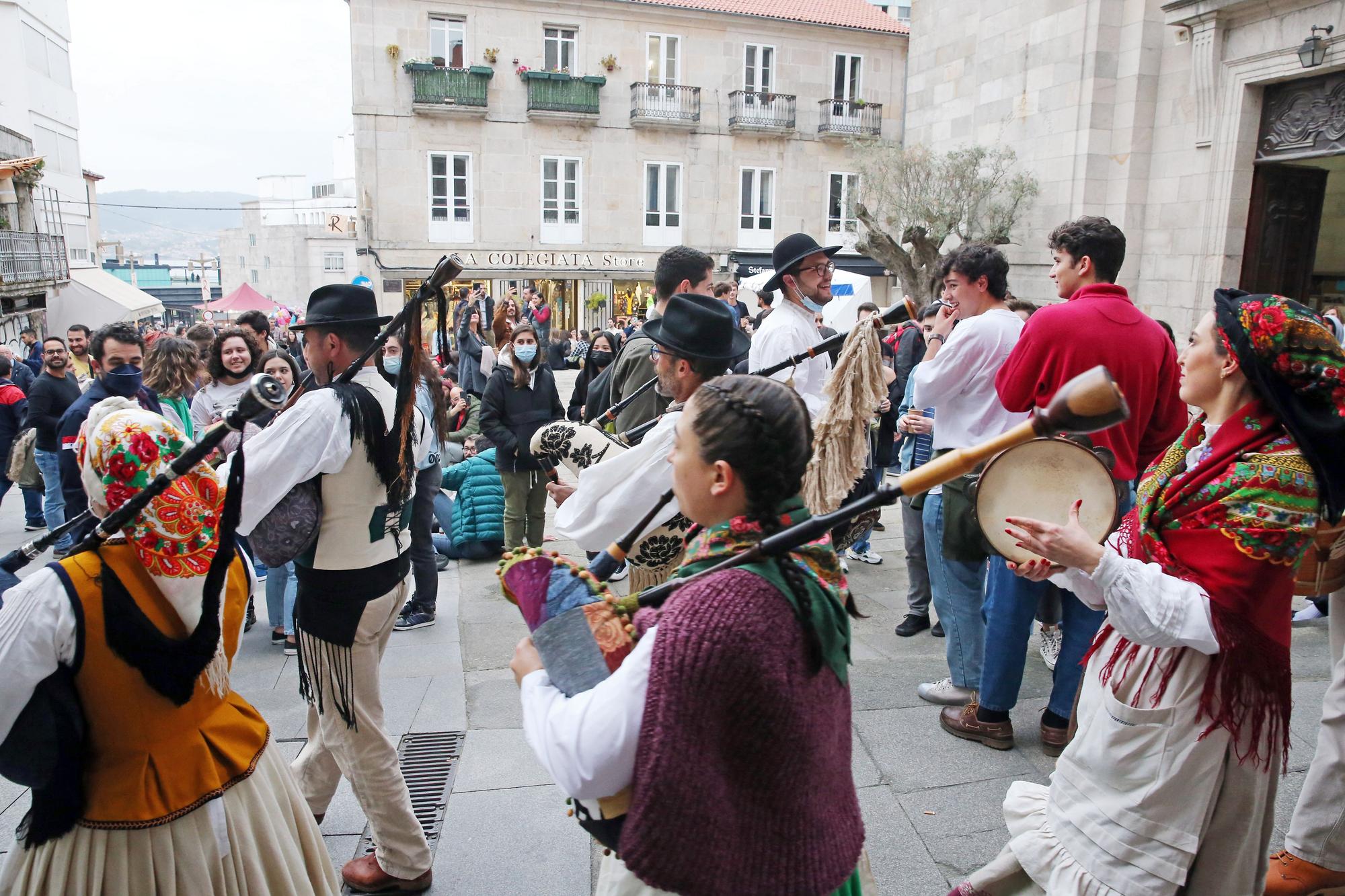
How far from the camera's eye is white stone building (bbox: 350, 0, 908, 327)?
22625mm

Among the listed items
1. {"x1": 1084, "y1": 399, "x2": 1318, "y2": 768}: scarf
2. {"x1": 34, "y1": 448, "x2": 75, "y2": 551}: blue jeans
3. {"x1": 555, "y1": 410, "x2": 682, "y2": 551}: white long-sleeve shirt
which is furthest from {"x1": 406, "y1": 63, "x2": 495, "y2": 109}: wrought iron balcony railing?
{"x1": 1084, "y1": 399, "x2": 1318, "y2": 768}: scarf

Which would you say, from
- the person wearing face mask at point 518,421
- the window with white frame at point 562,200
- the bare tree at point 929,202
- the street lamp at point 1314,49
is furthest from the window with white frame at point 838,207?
the person wearing face mask at point 518,421

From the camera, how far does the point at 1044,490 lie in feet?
8.15

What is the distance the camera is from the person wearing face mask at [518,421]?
639 centimetres

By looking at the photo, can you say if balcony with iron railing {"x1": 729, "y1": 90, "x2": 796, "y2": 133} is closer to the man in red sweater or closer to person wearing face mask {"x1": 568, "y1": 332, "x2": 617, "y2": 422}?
person wearing face mask {"x1": 568, "y1": 332, "x2": 617, "y2": 422}

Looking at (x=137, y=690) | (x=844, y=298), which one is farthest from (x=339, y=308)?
(x=844, y=298)

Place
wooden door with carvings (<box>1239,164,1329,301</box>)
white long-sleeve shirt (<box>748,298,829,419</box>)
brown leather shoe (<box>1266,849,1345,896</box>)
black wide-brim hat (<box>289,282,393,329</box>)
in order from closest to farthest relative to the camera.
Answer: brown leather shoe (<box>1266,849,1345,896</box>)
black wide-brim hat (<box>289,282,393,329</box>)
white long-sleeve shirt (<box>748,298,829,419</box>)
wooden door with carvings (<box>1239,164,1329,301</box>)

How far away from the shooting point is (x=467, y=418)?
8453 millimetres

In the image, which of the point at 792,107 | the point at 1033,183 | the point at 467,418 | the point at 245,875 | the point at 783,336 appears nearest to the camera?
the point at 245,875

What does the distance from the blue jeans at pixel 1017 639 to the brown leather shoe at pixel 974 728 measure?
77 millimetres

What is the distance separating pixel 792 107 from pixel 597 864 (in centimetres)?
2487

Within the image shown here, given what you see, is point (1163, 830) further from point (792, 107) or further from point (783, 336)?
point (792, 107)

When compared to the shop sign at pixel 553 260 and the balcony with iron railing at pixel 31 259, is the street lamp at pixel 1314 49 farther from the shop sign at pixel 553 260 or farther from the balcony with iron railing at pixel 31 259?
the balcony with iron railing at pixel 31 259

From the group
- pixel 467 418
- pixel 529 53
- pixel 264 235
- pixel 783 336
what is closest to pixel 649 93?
pixel 529 53
